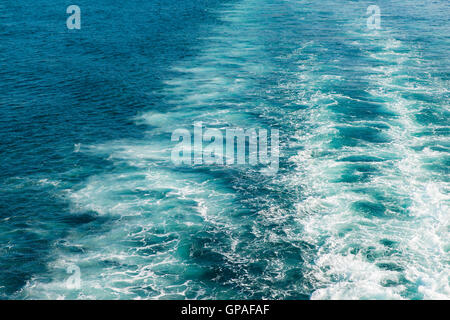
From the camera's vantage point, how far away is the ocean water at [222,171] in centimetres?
3106

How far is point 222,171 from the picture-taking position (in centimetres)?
4322

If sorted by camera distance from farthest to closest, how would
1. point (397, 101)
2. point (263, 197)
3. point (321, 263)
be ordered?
point (397, 101) < point (263, 197) < point (321, 263)

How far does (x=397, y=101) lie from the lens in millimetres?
56562

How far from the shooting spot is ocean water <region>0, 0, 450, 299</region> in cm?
3106

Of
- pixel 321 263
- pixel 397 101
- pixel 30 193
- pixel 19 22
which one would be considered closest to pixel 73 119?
pixel 30 193

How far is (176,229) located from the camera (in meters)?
35.6

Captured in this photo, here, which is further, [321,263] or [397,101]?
[397,101]

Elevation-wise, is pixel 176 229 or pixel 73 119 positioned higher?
Result: pixel 73 119

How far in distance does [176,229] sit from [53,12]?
72861 millimetres

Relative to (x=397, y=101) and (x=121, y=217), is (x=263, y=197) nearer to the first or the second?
(x=121, y=217)

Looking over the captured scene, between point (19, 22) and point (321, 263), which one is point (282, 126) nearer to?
point (321, 263)

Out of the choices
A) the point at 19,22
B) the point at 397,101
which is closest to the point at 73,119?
the point at 397,101
